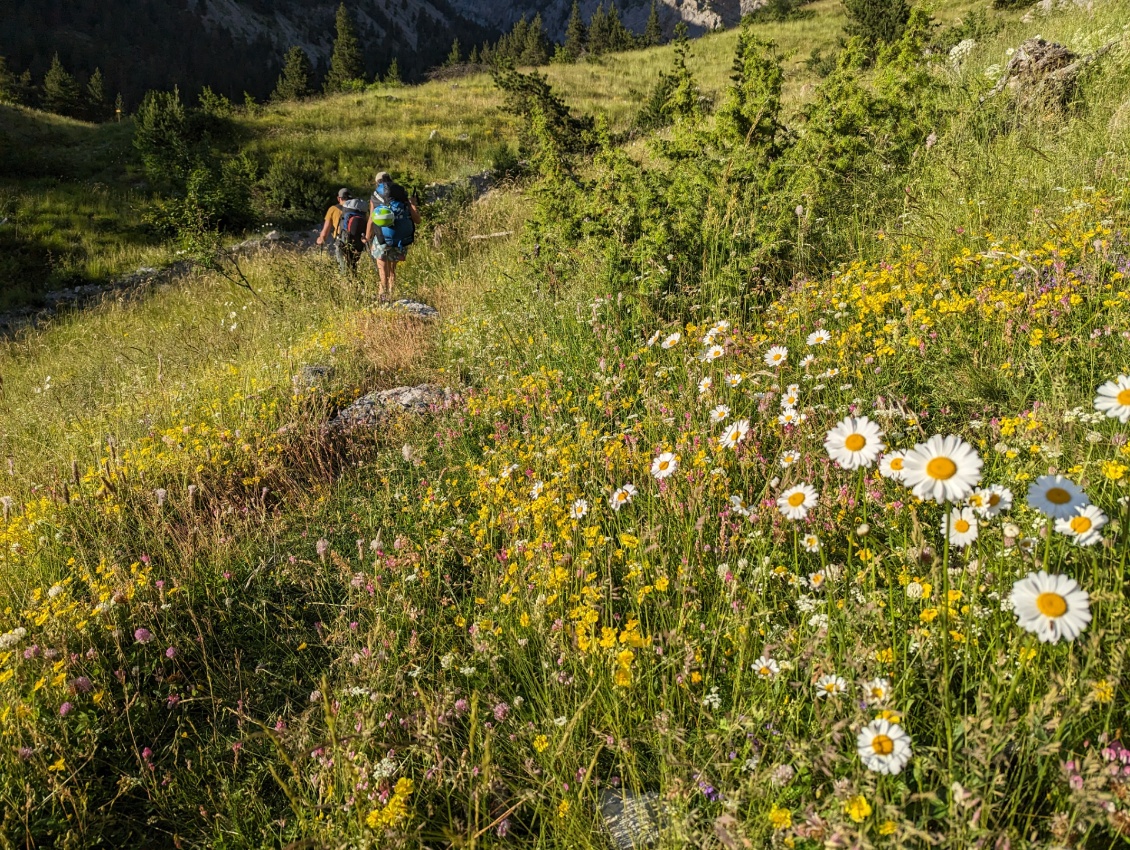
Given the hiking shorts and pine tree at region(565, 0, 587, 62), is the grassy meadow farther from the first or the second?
pine tree at region(565, 0, 587, 62)

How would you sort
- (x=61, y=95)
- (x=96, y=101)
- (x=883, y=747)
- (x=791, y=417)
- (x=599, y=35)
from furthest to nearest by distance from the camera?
(x=599, y=35) < (x=96, y=101) < (x=61, y=95) < (x=791, y=417) < (x=883, y=747)

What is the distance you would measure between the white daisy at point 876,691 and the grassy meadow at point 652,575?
0.02m

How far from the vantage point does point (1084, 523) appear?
1.17 meters

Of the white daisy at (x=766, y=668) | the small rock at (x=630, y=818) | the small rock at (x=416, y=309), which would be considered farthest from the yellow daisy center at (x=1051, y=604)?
the small rock at (x=416, y=309)

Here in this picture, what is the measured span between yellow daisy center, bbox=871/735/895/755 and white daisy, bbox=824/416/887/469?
0.55 m

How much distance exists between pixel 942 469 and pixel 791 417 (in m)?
1.25

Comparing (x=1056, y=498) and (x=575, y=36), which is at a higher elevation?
(x=575, y=36)

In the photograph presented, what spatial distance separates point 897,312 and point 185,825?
13.2 ft

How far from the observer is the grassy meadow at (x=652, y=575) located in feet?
4.61

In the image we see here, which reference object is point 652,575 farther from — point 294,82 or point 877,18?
point 294,82

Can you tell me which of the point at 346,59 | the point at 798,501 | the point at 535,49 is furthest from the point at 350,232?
the point at 535,49

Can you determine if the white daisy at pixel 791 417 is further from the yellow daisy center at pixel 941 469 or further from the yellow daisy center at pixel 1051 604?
the yellow daisy center at pixel 1051 604

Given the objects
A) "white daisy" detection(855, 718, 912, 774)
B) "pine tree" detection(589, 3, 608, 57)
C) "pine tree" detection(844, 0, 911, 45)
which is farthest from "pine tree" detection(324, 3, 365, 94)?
"white daisy" detection(855, 718, 912, 774)

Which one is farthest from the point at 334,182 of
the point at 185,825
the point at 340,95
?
the point at 185,825
